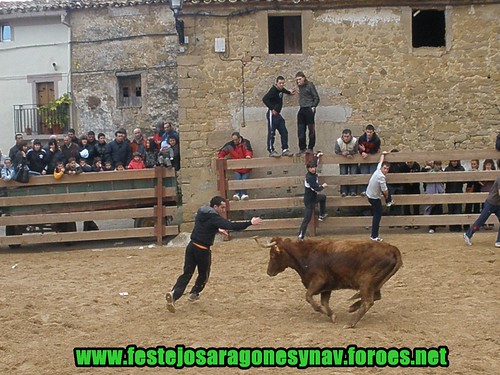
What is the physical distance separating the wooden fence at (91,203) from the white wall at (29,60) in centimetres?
1033

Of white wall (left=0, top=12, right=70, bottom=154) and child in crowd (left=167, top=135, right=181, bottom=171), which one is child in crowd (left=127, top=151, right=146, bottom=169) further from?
white wall (left=0, top=12, right=70, bottom=154)

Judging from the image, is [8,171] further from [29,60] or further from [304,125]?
[29,60]

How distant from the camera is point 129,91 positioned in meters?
23.1

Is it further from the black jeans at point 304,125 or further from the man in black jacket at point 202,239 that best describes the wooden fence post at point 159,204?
the man in black jacket at point 202,239

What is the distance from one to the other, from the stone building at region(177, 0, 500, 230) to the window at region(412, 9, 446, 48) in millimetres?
762

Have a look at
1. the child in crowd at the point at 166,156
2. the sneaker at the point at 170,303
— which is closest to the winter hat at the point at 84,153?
the child in crowd at the point at 166,156

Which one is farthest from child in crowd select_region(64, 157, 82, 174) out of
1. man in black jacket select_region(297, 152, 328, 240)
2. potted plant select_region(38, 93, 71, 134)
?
potted plant select_region(38, 93, 71, 134)

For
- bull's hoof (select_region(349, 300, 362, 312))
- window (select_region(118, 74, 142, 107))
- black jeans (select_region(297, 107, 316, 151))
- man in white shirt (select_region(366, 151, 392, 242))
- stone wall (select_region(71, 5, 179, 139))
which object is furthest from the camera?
window (select_region(118, 74, 142, 107))

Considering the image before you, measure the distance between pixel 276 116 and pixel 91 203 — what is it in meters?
4.22

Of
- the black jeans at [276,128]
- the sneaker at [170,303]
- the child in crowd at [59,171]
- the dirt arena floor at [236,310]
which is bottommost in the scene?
the dirt arena floor at [236,310]

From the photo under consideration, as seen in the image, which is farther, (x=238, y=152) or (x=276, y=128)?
(x=238, y=152)

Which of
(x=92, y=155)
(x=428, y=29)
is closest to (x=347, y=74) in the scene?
(x=428, y=29)

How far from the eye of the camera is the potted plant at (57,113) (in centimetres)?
2331

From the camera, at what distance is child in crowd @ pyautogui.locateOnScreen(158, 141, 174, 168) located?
1419 cm
